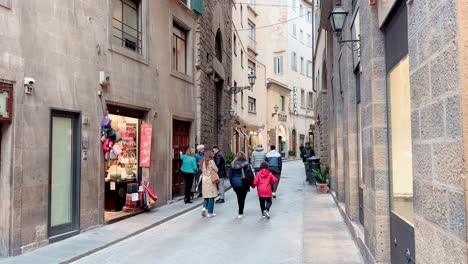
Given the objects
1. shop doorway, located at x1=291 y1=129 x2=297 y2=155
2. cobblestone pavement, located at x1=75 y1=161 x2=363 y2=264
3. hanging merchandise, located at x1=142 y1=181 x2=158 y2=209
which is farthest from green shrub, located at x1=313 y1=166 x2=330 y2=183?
shop doorway, located at x1=291 y1=129 x2=297 y2=155

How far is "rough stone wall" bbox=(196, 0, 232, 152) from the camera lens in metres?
16.5

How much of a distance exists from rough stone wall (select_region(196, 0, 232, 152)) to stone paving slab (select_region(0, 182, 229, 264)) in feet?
17.9

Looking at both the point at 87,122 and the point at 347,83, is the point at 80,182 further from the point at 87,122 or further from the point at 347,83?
the point at 347,83

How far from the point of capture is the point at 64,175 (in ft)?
28.7

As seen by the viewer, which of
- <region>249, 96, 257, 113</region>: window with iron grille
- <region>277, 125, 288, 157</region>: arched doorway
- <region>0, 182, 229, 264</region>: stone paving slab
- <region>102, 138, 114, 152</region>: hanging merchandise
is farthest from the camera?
<region>277, 125, 288, 157</region>: arched doorway

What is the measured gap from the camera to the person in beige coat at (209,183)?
11.2 m

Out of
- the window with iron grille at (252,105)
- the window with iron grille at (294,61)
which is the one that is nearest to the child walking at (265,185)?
the window with iron grille at (252,105)

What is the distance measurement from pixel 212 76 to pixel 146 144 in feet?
24.1

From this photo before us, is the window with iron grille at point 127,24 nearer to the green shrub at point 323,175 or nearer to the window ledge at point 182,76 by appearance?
the window ledge at point 182,76

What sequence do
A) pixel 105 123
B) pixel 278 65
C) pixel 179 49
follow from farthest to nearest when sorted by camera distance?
pixel 278 65
pixel 179 49
pixel 105 123

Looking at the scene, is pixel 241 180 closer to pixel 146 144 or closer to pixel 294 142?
pixel 146 144

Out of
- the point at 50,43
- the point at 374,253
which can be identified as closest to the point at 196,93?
the point at 50,43

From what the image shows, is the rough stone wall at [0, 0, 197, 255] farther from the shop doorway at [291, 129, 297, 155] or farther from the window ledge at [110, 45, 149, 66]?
the shop doorway at [291, 129, 297, 155]

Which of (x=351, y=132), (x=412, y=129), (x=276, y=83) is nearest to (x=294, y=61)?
(x=276, y=83)
